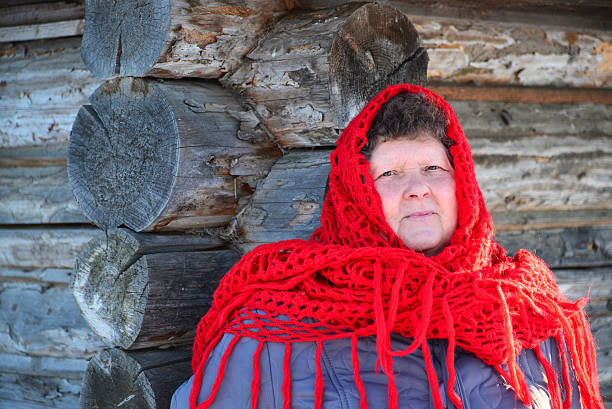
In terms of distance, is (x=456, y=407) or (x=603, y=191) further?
(x=603, y=191)

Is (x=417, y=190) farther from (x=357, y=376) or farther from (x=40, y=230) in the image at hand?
(x=40, y=230)

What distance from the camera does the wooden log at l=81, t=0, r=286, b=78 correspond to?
1.91 metres

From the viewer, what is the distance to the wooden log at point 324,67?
191 cm

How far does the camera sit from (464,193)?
1762 mm

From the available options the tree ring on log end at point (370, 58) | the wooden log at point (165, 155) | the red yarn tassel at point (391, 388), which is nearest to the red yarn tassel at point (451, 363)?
the red yarn tassel at point (391, 388)

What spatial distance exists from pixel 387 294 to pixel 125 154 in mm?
921

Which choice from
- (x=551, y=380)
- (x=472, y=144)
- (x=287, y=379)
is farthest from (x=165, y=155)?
(x=472, y=144)

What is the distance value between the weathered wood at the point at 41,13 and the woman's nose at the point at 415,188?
177 cm

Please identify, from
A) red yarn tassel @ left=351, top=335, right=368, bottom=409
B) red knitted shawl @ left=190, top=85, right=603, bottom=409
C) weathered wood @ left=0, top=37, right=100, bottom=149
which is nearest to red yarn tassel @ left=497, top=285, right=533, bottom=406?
red knitted shawl @ left=190, top=85, right=603, bottom=409

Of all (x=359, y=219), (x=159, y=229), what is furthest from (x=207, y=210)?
(x=359, y=219)

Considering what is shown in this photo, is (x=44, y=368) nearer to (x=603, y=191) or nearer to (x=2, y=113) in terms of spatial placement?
(x=2, y=113)

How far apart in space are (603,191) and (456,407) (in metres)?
1.96

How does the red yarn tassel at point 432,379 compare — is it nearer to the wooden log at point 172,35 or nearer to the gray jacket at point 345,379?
the gray jacket at point 345,379

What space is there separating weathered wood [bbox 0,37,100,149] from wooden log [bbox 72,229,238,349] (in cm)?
101
